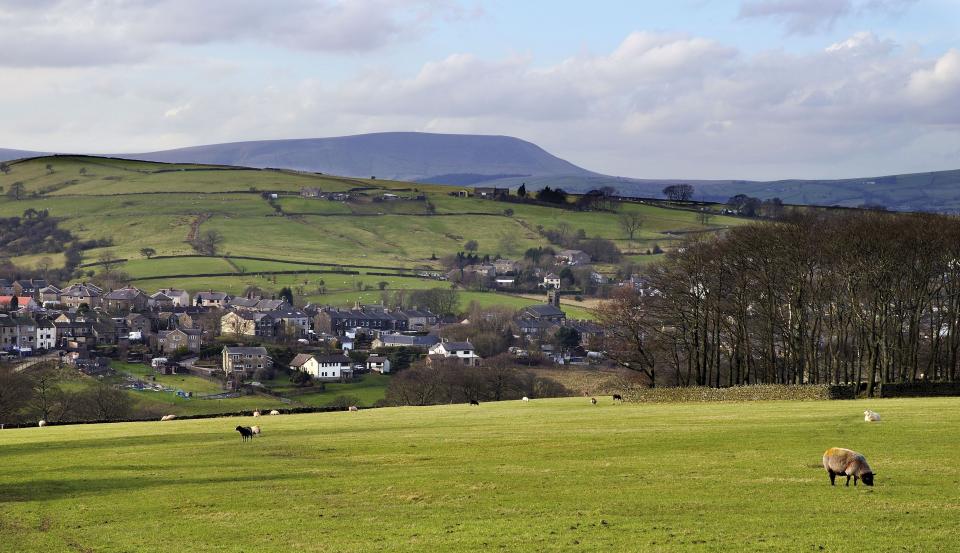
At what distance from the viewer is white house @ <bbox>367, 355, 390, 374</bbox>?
561 ft

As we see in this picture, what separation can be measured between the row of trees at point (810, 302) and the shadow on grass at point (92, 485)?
46.9 m

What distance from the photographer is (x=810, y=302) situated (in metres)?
84.8

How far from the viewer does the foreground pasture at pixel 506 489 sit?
26.0m

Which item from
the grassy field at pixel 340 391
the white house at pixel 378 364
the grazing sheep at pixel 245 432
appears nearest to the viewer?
the grazing sheep at pixel 245 432

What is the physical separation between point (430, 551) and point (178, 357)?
159m

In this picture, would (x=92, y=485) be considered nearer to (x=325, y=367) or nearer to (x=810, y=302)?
(x=810, y=302)

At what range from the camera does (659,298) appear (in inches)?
3772

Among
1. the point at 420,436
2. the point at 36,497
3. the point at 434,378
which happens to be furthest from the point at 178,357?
the point at 36,497

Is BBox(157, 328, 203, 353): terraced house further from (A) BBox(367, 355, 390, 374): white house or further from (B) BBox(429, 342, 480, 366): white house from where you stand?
(B) BBox(429, 342, 480, 366): white house

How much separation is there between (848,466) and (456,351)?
148509 millimetres

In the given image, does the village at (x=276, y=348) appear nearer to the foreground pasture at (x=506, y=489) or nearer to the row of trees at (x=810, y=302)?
the row of trees at (x=810, y=302)

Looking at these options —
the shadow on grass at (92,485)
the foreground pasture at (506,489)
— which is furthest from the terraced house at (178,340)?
the shadow on grass at (92,485)

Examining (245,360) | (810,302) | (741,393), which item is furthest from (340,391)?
(741,393)

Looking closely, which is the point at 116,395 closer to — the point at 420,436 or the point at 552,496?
the point at 420,436
